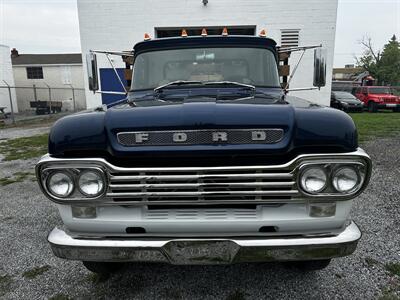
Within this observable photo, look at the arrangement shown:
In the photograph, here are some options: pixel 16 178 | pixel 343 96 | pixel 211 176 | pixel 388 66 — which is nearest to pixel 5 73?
pixel 16 178

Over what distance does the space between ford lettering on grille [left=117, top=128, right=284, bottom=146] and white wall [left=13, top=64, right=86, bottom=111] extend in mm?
30300

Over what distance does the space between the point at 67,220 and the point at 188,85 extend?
6.04ft

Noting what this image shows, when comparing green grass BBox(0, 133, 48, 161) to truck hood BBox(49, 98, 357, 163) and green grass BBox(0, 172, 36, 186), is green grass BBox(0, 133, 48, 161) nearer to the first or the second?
green grass BBox(0, 172, 36, 186)

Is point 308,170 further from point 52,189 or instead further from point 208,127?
point 52,189

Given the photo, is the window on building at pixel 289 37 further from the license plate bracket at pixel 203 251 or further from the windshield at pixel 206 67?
the license plate bracket at pixel 203 251

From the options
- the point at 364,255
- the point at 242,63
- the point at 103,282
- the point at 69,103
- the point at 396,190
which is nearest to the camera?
the point at 103,282

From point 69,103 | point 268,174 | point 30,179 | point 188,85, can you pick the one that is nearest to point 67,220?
point 268,174

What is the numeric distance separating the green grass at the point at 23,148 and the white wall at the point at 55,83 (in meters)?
19.4

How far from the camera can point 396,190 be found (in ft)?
18.0

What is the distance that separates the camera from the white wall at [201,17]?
1220 centimetres

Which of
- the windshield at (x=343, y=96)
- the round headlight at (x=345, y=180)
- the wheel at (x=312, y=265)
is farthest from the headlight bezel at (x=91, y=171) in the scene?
the windshield at (x=343, y=96)

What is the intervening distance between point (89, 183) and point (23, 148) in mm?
9152

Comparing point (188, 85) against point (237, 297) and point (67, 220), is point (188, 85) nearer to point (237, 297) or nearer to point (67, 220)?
point (67, 220)

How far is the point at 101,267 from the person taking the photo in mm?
2945
